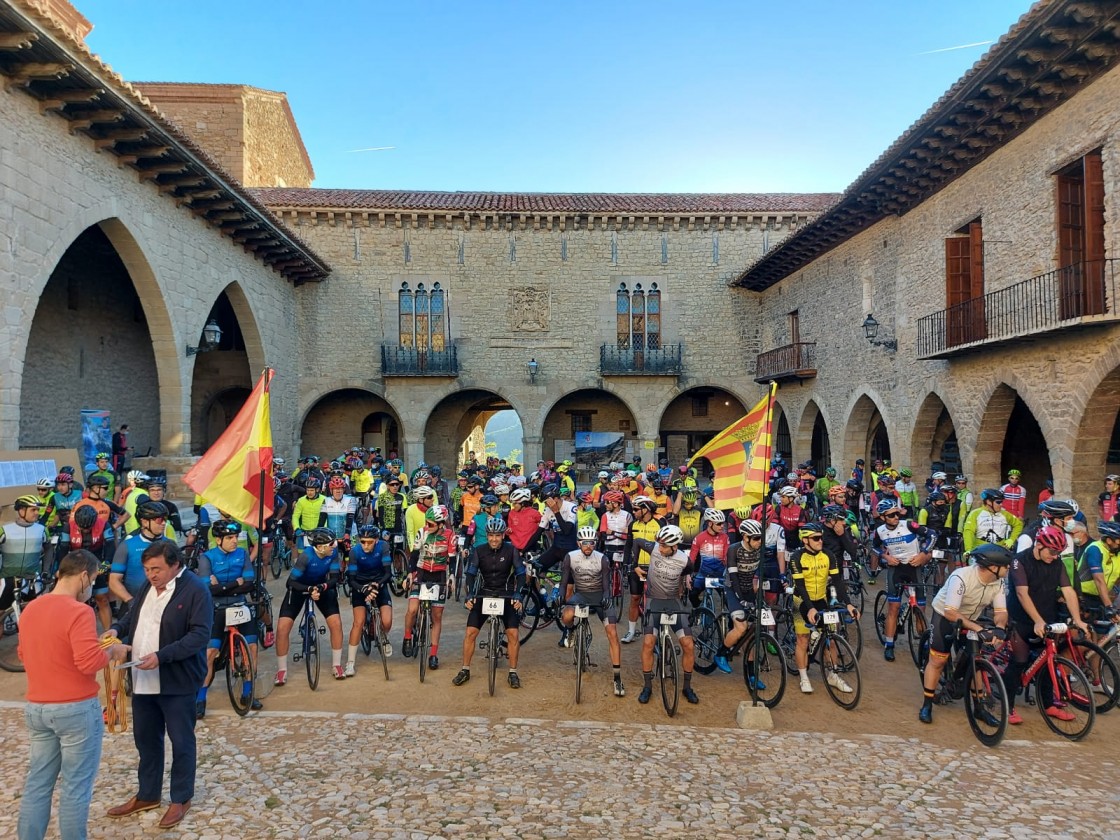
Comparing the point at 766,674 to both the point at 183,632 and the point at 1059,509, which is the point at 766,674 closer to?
the point at 1059,509

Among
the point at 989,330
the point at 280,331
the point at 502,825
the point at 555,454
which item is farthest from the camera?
the point at 555,454

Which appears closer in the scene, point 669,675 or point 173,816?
point 173,816

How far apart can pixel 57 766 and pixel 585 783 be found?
3184 millimetres

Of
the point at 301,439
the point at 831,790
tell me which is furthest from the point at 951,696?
the point at 301,439

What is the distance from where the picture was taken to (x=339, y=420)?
2498cm

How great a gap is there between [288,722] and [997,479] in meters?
13.0

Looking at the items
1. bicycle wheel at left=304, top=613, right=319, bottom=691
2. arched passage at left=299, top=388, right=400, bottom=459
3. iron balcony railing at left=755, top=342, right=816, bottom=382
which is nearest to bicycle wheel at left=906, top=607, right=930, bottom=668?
bicycle wheel at left=304, top=613, right=319, bottom=691

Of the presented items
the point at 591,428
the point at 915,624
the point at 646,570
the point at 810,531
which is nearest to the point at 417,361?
the point at 591,428

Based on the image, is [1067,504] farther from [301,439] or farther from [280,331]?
[301,439]

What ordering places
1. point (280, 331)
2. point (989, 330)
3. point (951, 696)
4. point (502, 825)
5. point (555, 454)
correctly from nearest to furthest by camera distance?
1. point (502, 825)
2. point (951, 696)
3. point (989, 330)
4. point (280, 331)
5. point (555, 454)

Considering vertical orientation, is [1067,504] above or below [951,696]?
above

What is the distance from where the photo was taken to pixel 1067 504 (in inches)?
252

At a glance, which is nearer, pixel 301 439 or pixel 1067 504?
pixel 1067 504

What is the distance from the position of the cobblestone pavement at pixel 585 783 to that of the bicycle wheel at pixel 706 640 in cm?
165
